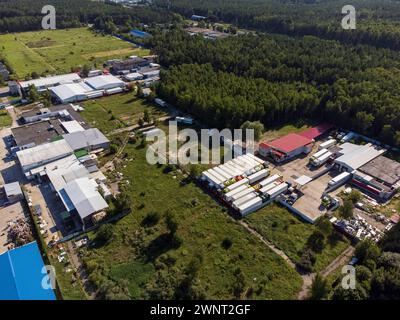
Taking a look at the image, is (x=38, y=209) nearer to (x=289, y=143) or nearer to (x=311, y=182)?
(x=311, y=182)

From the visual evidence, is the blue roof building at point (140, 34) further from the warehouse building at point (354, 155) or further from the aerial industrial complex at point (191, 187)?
the warehouse building at point (354, 155)

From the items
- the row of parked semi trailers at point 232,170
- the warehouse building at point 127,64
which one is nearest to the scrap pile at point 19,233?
the row of parked semi trailers at point 232,170

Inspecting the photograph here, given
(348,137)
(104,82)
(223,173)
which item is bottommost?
(223,173)

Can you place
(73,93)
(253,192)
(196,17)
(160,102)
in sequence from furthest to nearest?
(196,17), (73,93), (160,102), (253,192)

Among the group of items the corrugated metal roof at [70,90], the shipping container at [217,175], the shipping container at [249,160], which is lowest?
the shipping container at [217,175]

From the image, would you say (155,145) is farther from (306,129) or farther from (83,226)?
(306,129)

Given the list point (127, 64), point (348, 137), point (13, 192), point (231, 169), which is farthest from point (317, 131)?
point (127, 64)
